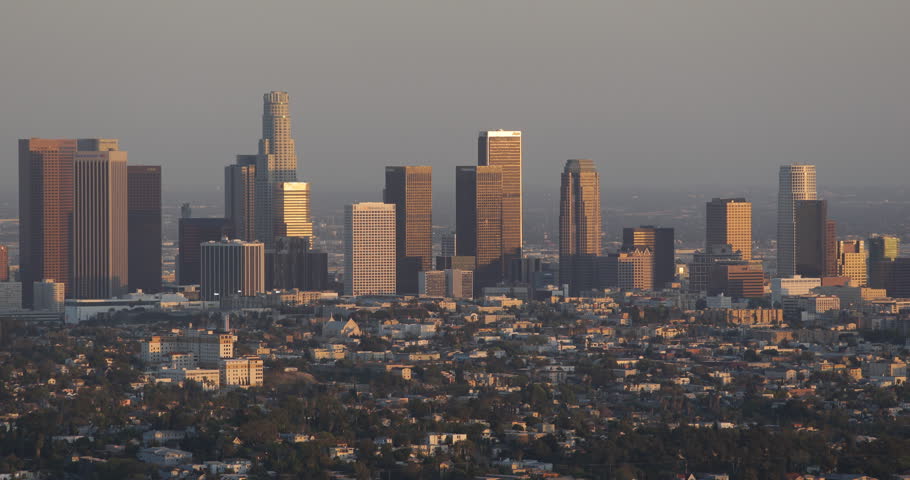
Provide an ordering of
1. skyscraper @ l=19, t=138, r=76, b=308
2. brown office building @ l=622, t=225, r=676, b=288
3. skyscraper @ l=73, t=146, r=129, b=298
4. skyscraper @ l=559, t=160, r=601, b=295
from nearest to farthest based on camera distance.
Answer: skyscraper @ l=73, t=146, r=129, b=298 < skyscraper @ l=19, t=138, r=76, b=308 < brown office building @ l=622, t=225, r=676, b=288 < skyscraper @ l=559, t=160, r=601, b=295

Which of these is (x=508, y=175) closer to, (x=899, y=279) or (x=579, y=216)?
(x=579, y=216)

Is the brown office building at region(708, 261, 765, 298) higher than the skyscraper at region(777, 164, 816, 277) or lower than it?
lower

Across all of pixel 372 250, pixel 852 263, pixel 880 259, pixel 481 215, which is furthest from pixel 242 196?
pixel 880 259

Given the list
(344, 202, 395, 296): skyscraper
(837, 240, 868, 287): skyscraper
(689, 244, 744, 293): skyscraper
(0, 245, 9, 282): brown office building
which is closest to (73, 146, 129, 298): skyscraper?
(0, 245, 9, 282): brown office building

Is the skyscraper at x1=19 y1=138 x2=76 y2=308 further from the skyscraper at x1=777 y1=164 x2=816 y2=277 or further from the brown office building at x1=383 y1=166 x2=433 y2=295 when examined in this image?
the skyscraper at x1=777 y1=164 x2=816 y2=277

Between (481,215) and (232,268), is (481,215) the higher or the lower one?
the higher one

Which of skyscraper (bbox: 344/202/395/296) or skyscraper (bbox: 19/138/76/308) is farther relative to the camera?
skyscraper (bbox: 344/202/395/296)

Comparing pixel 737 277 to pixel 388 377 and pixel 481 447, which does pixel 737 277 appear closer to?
pixel 388 377
